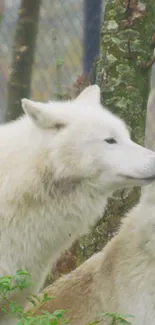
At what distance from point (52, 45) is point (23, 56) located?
455 millimetres

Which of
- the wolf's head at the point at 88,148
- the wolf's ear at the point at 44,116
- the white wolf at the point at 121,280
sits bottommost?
the white wolf at the point at 121,280

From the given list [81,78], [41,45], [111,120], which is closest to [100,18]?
[81,78]

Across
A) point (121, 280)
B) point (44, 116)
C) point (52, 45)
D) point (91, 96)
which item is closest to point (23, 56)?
point (52, 45)

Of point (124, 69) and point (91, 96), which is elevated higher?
point (91, 96)

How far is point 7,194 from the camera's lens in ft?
16.9

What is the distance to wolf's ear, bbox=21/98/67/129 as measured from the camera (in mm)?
5049

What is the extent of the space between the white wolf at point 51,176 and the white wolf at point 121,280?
32 centimetres

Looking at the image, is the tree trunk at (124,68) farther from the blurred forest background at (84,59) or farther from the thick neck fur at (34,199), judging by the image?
the thick neck fur at (34,199)

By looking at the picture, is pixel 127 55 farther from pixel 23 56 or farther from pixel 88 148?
pixel 23 56

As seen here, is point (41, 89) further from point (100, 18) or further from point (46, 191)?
point (46, 191)

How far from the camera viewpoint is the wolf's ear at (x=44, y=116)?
505 centimetres

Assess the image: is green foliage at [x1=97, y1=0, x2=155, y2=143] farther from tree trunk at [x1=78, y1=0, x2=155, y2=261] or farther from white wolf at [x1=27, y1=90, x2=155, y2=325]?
white wolf at [x1=27, y1=90, x2=155, y2=325]

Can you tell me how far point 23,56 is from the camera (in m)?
8.26

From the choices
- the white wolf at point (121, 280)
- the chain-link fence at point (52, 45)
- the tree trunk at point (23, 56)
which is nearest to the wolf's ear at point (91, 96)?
the white wolf at point (121, 280)
